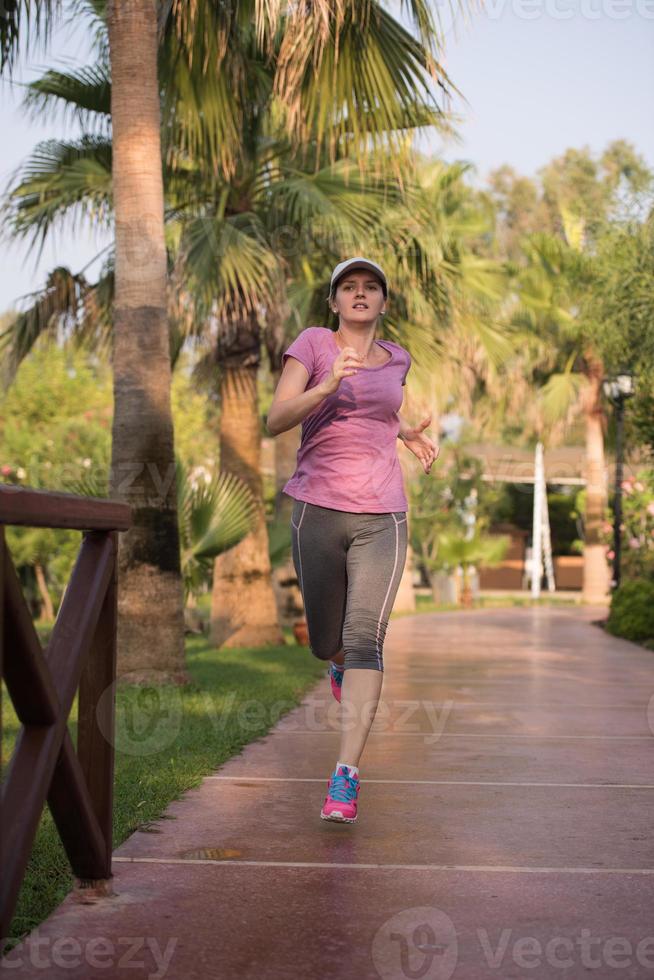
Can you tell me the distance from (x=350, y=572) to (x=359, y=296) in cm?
104

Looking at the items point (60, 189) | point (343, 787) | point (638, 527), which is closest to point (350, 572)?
point (343, 787)

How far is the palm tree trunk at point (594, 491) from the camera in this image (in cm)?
3117

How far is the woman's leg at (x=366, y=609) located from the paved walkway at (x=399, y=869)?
15.7 inches

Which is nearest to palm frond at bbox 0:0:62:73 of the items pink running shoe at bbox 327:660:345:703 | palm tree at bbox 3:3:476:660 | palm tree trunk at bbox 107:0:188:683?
palm tree trunk at bbox 107:0:188:683

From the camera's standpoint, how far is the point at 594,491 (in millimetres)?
31328

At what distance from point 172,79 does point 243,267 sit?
192 cm

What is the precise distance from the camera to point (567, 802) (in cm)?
509

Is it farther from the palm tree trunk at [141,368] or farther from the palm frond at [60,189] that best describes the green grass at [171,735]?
the palm frond at [60,189]

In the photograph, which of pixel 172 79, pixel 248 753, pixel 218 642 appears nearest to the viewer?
pixel 248 753

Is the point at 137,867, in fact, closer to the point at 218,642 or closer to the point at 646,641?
the point at 218,642

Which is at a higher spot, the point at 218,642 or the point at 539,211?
the point at 539,211

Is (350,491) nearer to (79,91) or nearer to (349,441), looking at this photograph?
Answer: (349,441)

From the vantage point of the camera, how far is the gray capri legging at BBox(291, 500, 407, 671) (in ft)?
15.4

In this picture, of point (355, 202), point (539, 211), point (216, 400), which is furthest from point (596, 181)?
point (355, 202)
